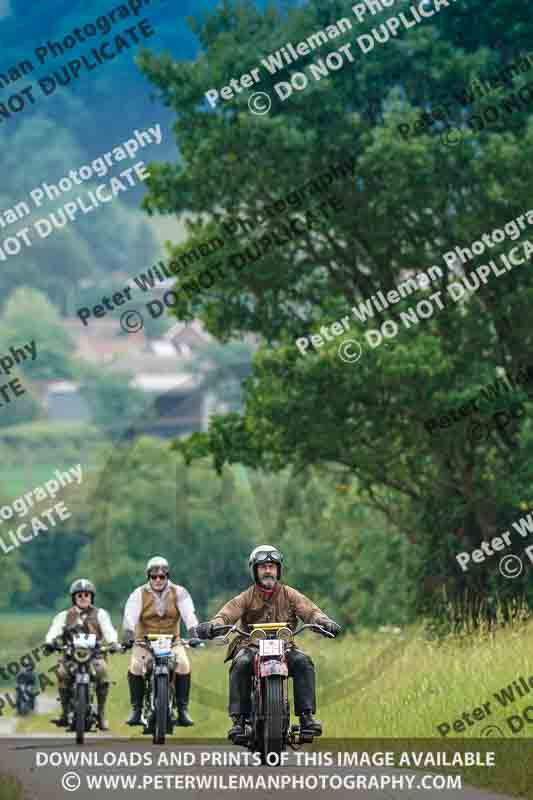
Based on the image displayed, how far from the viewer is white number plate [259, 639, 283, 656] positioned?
534 inches

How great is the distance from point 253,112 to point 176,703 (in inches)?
528

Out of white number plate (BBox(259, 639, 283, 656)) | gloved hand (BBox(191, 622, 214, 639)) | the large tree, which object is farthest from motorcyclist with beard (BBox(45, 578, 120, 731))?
the large tree

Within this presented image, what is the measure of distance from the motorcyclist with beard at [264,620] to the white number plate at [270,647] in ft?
1.09

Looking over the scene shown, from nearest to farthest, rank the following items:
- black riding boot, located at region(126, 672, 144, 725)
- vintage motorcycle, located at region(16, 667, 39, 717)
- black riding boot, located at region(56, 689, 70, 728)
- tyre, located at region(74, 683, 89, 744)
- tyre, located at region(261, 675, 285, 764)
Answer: tyre, located at region(261, 675, 285, 764)
black riding boot, located at region(126, 672, 144, 725)
tyre, located at region(74, 683, 89, 744)
black riding boot, located at region(56, 689, 70, 728)
vintage motorcycle, located at region(16, 667, 39, 717)

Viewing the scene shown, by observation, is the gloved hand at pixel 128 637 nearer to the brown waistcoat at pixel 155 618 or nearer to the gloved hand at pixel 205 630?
the brown waistcoat at pixel 155 618

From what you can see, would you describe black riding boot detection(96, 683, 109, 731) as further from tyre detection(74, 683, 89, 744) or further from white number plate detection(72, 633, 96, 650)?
white number plate detection(72, 633, 96, 650)

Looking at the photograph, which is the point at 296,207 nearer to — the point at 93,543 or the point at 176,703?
the point at 176,703

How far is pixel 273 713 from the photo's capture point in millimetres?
13375

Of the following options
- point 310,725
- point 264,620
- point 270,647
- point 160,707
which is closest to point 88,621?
point 160,707

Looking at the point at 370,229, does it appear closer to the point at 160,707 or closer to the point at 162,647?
the point at 162,647

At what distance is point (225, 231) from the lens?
28703 mm

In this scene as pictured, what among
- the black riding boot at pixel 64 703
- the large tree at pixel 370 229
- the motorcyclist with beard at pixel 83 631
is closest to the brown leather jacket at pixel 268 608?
the motorcyclist with beard at pixel 83 631

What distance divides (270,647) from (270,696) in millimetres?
377

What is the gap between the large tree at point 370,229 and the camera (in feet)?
88.9
